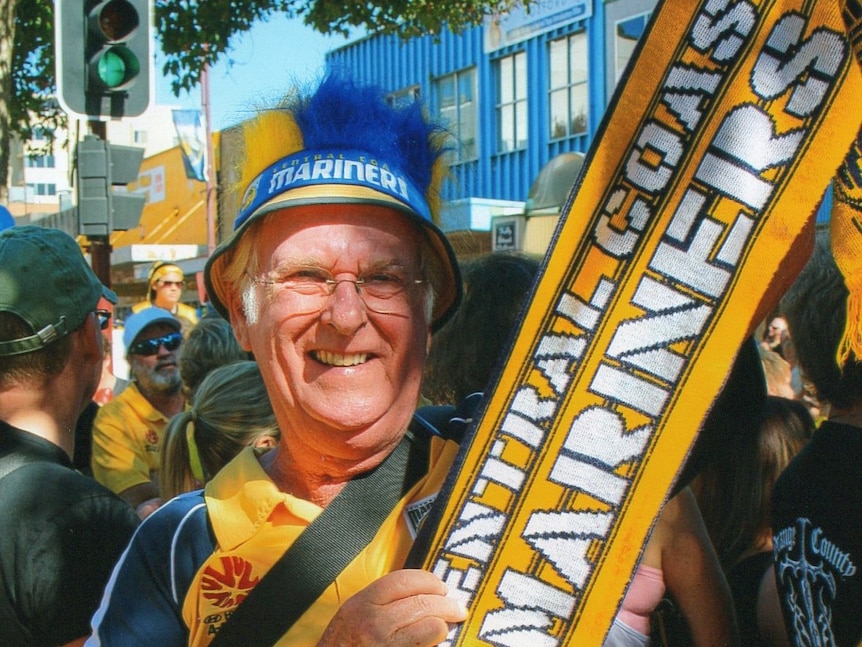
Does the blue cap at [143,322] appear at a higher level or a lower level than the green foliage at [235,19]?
lower

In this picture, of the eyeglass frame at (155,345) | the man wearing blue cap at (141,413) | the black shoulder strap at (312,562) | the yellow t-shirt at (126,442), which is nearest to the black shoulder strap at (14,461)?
the black shoulder strap at (312,562)

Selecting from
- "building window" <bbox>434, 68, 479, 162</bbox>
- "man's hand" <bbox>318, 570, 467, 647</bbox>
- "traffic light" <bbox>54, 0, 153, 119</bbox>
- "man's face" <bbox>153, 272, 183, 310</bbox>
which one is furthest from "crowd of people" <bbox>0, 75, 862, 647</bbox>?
"building window" <bbox>434, 68, 479, 162</bbox>

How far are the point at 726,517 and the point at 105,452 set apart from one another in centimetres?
291

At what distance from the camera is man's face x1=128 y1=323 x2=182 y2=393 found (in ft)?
15.8

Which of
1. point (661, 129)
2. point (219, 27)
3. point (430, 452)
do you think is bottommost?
point (430, 452)

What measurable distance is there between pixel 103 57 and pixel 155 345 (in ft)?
5.60

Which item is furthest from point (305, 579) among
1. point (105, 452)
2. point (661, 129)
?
point (105, 452)

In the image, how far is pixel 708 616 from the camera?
2055mm

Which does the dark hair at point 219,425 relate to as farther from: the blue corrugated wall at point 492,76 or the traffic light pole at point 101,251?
the blue corrugated wall at point 492,76

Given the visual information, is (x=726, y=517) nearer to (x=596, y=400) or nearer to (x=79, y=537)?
(x=596, y=400)

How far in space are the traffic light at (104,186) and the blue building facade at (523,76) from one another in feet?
23.9

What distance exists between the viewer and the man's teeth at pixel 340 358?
1.63 m

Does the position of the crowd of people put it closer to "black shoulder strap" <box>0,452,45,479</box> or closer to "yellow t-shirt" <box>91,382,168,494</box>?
"black shoulder strap" <box>0,452,45,479</box>

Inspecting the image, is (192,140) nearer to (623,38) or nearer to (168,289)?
(623,38)
